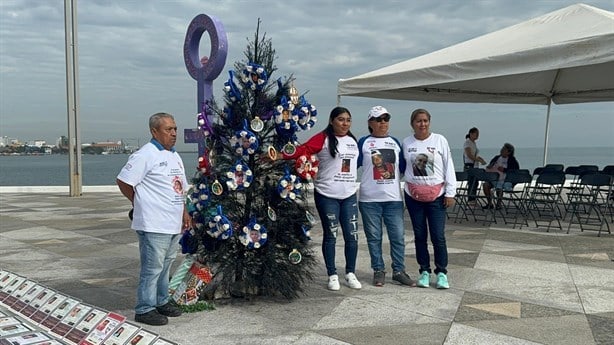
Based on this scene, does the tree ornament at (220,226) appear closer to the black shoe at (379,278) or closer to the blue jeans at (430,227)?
the black shoe at (379,278)

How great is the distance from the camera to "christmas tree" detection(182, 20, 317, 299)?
4.45 meters

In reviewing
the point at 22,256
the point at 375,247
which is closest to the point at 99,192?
the point at 22,256

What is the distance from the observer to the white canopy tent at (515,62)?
6.76m

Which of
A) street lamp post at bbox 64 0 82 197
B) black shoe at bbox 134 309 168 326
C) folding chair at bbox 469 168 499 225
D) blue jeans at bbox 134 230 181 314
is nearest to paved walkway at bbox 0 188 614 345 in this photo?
black shoe at bbox 134 309 168 326

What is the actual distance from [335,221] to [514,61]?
4.01 metres

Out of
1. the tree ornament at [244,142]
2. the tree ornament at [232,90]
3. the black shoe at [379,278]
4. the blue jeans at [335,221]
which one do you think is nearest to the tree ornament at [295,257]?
the blue jeans at [335,221]

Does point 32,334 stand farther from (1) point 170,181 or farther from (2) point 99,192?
(2) point 99,192

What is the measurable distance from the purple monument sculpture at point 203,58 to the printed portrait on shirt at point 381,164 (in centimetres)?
533

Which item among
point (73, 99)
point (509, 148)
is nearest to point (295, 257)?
point (509, 148)

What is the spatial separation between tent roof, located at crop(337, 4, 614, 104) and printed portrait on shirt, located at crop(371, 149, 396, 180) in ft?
10.6

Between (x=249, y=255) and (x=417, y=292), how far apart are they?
1619mm

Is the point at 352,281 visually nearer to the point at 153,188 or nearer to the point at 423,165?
the point at 423,165

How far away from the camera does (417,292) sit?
498 centimetres

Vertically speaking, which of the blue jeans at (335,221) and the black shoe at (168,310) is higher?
the blue jeans at (335,221)
